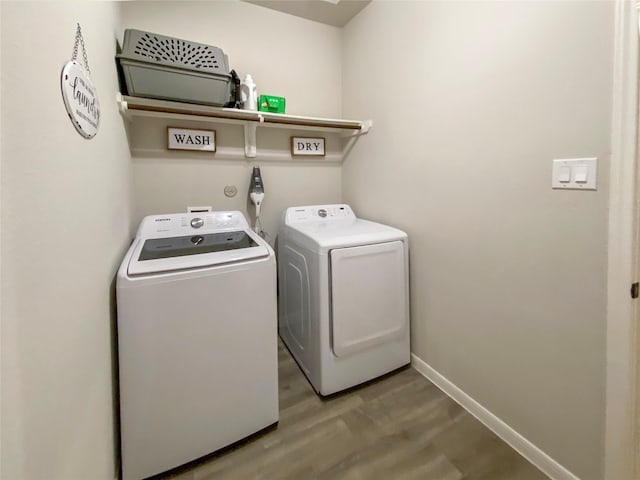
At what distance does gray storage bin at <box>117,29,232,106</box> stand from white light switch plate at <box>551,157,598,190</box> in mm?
1676

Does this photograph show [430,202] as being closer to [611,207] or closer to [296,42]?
[611,207]

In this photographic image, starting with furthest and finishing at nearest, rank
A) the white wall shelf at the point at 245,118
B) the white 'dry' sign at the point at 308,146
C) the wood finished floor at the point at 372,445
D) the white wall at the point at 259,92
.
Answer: the white 'dry' sign at the point at 308,146 < the white wall at the point at 259,92 < the white wall shelf at the point at 245,118 < the wood finished floor at the point at 372,445

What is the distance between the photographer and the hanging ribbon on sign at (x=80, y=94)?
774 millimetres

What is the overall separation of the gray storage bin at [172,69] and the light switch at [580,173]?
5.64 ft

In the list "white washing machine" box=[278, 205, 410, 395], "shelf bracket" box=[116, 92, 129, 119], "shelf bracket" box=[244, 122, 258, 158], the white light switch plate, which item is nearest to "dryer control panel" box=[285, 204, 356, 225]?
"white washing machine" box=[278, 205, 410, 395]

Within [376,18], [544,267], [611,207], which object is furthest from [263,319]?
[376,18]

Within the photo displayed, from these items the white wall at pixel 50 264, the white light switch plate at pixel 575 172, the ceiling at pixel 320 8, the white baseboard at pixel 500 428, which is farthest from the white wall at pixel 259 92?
the white light switch plate at pixel 575 172

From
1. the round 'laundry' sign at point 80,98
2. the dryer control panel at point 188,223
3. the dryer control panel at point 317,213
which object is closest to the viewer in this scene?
the round 'laundry' sign at point 80,98

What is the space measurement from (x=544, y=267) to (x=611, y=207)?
12.4 inches

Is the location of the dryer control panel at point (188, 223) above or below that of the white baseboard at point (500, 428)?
above

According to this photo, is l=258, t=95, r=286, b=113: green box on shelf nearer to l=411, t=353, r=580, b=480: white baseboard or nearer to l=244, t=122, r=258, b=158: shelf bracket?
l=244, t=122, r=258, b=158: shelf bracket

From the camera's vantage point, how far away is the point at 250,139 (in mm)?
2152

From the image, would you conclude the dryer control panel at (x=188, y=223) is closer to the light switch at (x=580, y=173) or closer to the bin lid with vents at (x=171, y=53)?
the bin lid with vents at (x=171, y=53)

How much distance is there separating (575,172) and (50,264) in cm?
164
